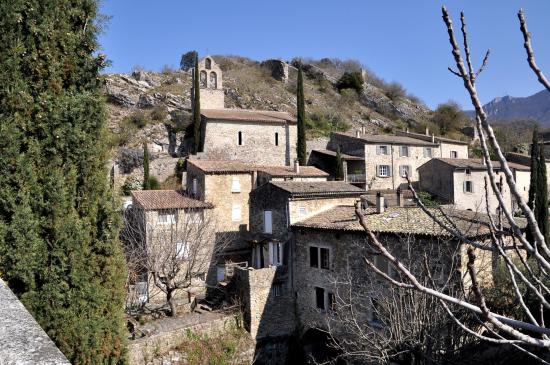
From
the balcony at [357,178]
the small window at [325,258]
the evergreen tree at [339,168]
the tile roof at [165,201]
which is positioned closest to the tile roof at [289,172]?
the tile roof at [165,201]

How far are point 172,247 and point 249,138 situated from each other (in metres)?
21.1

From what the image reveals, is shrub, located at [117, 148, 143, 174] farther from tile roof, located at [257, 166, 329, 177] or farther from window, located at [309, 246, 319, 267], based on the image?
window, located at [309, 246, 319, 267]

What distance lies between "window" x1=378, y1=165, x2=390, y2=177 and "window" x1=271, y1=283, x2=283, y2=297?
2388 cm

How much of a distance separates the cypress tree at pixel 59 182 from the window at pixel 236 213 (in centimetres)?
1989

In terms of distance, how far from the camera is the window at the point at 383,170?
43.3m

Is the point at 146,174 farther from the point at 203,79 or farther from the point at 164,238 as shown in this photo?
the point at 203,79

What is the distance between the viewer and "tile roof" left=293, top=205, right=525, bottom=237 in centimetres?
1620

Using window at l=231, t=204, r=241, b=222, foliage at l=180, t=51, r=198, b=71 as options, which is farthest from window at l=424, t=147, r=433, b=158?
foliage at l=180, t=51, r=198, b=71

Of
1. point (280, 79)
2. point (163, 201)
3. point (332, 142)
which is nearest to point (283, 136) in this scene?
point (332, 142)

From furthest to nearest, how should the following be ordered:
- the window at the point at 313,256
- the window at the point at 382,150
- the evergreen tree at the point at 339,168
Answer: the window at the point at 382,150
the evergreen tree at the point at 339,168
the window at the point at 313,256

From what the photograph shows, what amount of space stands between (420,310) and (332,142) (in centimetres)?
3724

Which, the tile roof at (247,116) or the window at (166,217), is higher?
the tile roof at (247,116)

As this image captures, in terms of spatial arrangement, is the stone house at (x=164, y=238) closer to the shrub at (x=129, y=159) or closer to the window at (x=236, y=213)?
the window at (x=236, y=213)

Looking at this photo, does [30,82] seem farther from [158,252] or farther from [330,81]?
[330,81]
